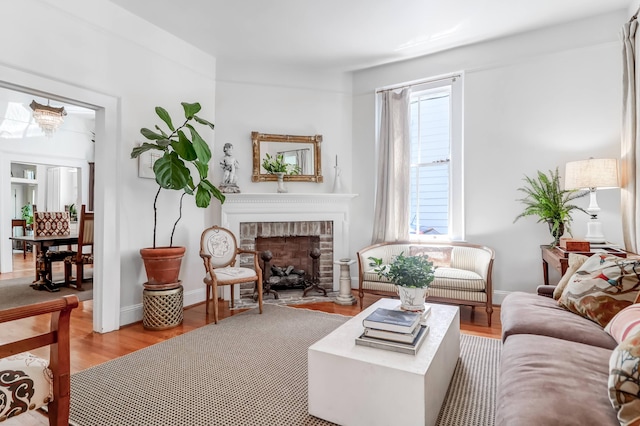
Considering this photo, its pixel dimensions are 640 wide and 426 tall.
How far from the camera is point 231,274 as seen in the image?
3.48 metres

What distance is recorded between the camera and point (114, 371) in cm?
231

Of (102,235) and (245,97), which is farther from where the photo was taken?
(245,97)

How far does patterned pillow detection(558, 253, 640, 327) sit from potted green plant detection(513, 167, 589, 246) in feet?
3.91

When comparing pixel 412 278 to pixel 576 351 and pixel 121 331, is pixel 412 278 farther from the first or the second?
pixel 121 331

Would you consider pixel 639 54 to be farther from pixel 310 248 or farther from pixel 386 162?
pixel 310 248

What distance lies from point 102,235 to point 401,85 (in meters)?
3.82

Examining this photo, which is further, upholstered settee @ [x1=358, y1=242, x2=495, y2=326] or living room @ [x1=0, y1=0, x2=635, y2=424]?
upholstered settee @ [x1=358, y1=242, x2=495, y2=326]

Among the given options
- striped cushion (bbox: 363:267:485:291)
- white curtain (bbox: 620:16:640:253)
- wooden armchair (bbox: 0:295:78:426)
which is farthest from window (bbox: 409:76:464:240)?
wooden armchair (bbox: 0:295:78:426)

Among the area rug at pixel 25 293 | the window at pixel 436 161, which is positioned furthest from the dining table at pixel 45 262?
the window at pixel 436 161

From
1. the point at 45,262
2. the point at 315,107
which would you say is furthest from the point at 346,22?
the point at 45,262

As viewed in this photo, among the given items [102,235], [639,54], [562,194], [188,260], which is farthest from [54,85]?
[639,54]

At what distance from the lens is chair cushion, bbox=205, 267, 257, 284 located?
11.1 ft

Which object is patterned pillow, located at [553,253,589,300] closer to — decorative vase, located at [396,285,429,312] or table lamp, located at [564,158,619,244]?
table lamp, located at [564,158,619,244]

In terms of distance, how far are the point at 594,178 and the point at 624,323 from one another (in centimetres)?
183
